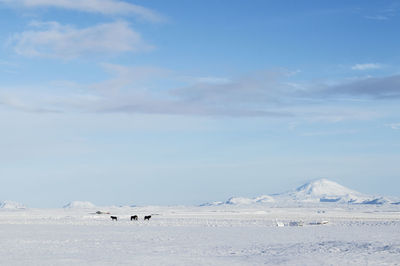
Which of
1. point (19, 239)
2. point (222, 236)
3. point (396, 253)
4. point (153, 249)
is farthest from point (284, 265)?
point (19, 239)

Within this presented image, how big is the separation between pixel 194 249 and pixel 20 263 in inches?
347

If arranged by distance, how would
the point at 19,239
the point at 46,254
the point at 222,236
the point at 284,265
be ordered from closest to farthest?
1. the point at 284,265
2. the point at 46,254
3. the point at 19,239
4. the point at 222,236

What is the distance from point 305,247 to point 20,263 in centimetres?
1371

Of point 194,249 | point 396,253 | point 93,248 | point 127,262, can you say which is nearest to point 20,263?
point 127,262

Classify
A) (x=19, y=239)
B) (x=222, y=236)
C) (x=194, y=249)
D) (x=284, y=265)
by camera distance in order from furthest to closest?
(x=222, y=236) → (x=19, y=239) → (x=194, y=249) → (x=284, y=265)

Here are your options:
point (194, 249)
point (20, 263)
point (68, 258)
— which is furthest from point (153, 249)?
point (20, 263)

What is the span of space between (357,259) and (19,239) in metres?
21.0

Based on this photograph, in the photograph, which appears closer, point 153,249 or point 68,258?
point 68,258

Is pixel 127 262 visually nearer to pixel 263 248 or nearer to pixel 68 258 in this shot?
pixel 68 258

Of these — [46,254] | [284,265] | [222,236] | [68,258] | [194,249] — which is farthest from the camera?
[222,236]

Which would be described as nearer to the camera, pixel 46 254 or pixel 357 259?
pixel 357 259

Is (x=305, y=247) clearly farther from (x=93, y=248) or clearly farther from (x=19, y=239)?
(x=19, y=239)

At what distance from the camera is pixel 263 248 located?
28.4m

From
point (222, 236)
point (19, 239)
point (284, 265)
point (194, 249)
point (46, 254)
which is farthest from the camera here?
point (222, 236)
